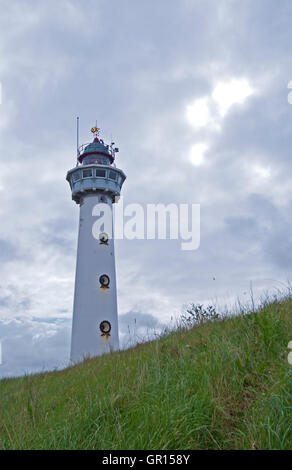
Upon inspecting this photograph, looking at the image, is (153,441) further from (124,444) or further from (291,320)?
(291,320)

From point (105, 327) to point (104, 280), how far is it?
267cm

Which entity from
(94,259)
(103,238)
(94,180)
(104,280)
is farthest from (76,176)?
(104,280)

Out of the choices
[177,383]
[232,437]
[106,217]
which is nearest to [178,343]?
[177,383]

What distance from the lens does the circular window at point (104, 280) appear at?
77.0 ft

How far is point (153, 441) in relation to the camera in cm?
407

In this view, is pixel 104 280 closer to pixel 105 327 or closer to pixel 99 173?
pixel 105 327

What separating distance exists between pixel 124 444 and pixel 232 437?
109 cm

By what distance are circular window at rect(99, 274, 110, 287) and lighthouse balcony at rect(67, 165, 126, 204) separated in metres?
5.37

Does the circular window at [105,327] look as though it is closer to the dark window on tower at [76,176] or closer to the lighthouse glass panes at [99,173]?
the lighthouse glass panes at [99,173]

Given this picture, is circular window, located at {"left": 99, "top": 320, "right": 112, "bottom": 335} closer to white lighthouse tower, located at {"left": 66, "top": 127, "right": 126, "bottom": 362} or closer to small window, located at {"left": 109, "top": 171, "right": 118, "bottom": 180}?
white lighthouse tower, located at {"left": 66, "top": 127, "right": 126, "bottom": 362}

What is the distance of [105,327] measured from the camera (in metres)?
22.8

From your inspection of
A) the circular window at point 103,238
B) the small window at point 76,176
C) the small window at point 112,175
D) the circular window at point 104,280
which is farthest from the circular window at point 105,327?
the small window at point 76,176

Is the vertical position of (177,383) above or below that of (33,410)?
→ above

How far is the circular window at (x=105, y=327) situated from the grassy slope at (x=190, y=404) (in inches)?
Answer: 641
